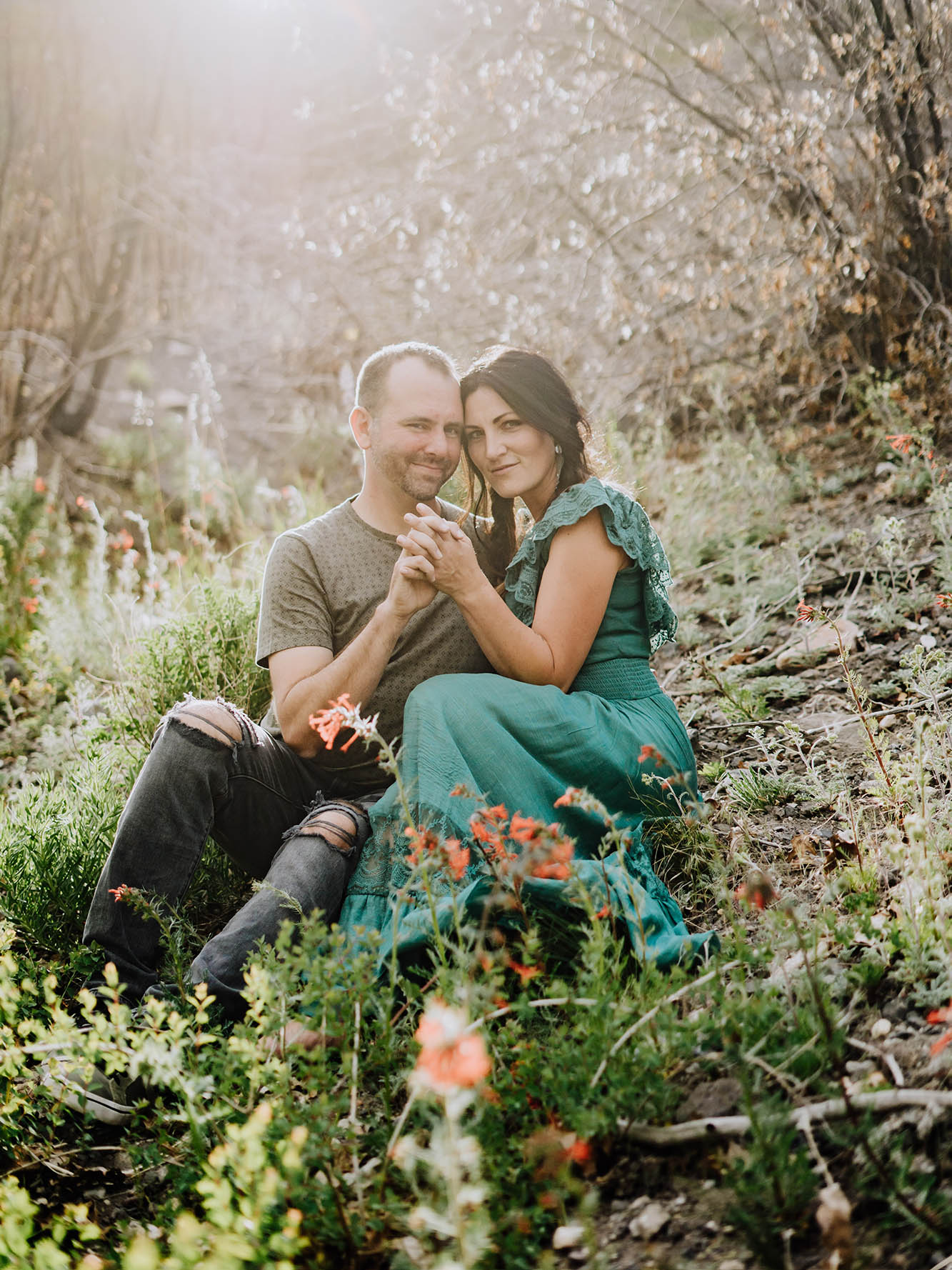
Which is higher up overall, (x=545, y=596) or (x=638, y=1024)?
(x=545, y=596)

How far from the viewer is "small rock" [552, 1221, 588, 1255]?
48.6 inches

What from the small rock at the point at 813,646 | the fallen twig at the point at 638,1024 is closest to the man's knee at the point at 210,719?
the fallen twig at the point at 638,1024

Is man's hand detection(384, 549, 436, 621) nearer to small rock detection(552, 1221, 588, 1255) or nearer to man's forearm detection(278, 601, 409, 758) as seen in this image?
man's forearm detection(278, 601, 409, 758)

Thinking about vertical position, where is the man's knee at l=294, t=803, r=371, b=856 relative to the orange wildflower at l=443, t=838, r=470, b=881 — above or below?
below

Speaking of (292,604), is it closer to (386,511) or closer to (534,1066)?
(386,511)

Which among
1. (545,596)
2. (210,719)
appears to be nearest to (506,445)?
(545,596)

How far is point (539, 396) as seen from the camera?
262cm

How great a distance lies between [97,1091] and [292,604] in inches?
48.9

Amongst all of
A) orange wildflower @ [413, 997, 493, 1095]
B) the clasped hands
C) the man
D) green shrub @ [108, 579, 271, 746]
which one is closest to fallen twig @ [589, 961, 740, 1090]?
orange wildflower @ [413, 997, 493, 1095]

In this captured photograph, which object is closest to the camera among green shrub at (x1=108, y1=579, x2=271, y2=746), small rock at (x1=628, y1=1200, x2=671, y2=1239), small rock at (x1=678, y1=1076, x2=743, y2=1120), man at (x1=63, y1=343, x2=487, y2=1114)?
small rock at (x1=628, y1=1200, x2=671, y2=1239)

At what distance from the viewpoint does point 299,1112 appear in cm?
139

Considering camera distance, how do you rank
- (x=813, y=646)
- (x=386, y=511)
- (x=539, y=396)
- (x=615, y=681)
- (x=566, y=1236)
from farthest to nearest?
(x=813, y=646)
(x=386, y=511)
(x=539, y=396)
(x=615, y=681)
(x=566, y=1236)

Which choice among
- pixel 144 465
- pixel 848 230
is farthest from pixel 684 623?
pixel 144 465

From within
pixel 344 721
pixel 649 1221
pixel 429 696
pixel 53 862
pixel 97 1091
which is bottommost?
pixel 649 1221
